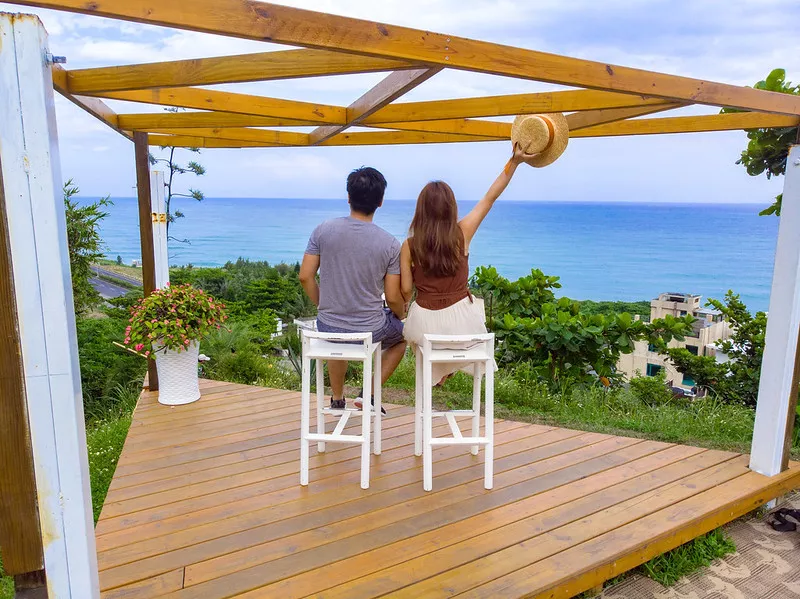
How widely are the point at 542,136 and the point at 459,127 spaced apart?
890mm

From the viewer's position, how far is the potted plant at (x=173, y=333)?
3906 millimetres

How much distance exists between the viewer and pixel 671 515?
2.65 meters

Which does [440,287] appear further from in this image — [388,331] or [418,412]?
[418,412]

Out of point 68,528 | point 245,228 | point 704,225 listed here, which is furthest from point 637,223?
point 68,528

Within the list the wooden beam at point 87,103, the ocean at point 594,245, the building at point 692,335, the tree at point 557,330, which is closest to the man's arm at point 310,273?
the wooden beam at point 87,103

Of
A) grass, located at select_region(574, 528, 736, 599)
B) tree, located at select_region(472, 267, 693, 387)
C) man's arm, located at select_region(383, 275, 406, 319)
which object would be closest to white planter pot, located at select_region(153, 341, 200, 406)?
man's arm, located at select_region(383, 275, 406, 319)

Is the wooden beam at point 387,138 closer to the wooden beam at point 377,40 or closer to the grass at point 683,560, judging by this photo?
the wooden beam at point 377,40

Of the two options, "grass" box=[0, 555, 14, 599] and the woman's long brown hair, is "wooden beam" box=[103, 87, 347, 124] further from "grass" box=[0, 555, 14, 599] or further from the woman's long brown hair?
"grass" box=[0, 555, 14, 599]

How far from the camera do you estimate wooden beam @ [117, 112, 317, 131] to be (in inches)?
121

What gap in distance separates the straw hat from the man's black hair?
0.71 metres

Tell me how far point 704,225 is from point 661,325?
5777cm

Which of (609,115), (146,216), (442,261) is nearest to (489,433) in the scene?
(442,261)

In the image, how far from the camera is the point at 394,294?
3045 mm

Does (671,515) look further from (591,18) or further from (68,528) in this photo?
(591,18)
